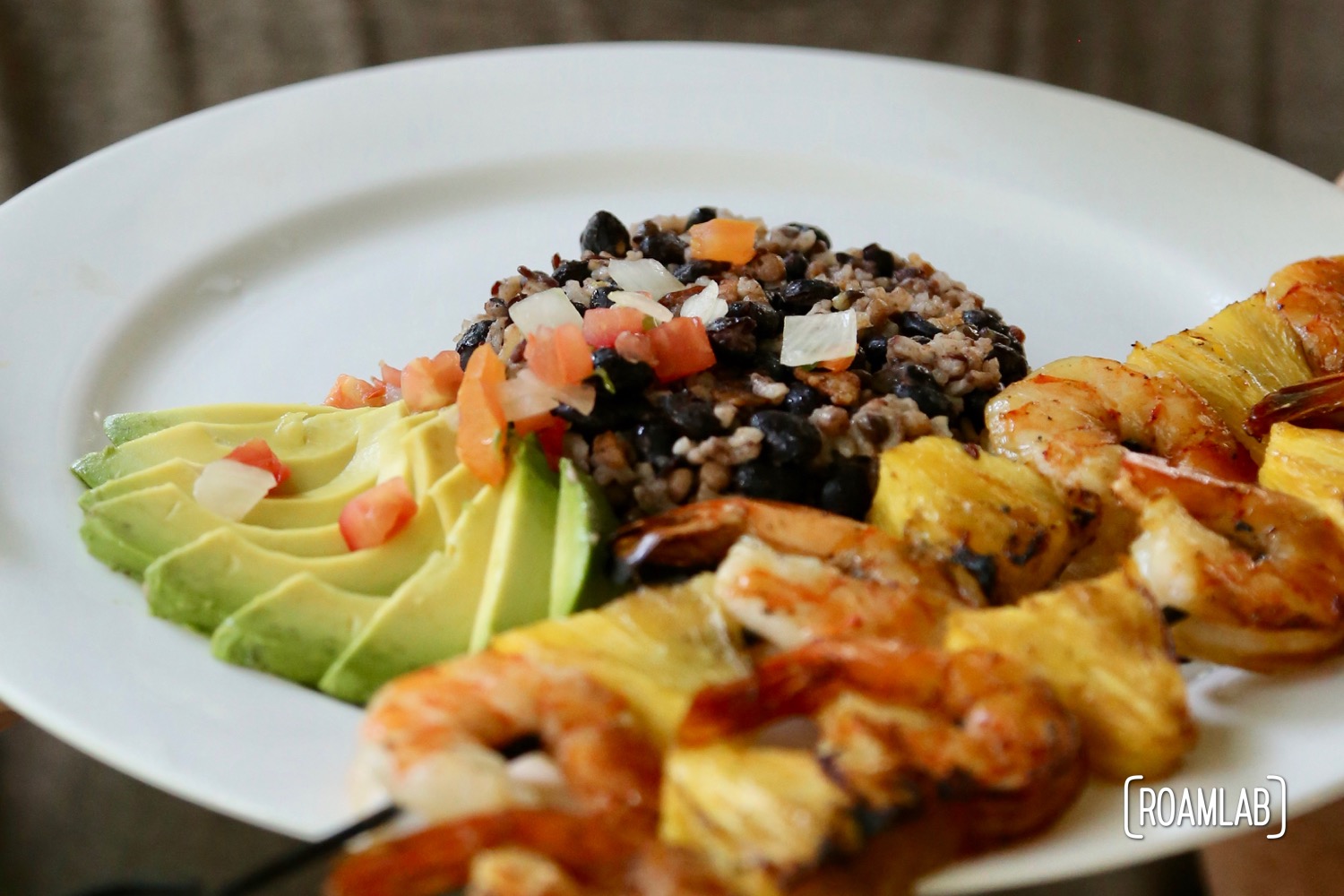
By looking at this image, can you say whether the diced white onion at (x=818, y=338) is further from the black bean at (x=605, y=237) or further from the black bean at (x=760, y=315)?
the black bean at (x=605, y=237)

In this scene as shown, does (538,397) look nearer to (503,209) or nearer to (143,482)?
(143,482)

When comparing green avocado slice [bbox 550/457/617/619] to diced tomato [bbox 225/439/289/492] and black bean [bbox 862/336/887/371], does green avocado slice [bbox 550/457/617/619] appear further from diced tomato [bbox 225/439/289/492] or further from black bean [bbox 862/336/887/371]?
black bean [bbox 862/336/887/371]

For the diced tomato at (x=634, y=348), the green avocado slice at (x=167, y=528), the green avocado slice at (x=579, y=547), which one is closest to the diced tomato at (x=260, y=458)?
the green avocado slice at (x=167, y=528)

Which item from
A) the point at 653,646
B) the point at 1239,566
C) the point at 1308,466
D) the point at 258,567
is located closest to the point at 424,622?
the point at 258,567

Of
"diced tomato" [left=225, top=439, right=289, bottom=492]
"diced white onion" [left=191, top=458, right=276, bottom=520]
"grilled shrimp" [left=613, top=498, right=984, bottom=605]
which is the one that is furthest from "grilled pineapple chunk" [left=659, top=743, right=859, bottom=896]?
"diced tomato" [left=225, top=439, right=289, bottom=492]

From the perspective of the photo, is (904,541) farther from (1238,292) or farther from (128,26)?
(128,26)

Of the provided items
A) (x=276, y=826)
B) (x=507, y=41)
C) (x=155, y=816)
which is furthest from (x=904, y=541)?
(x=507, y=41)
